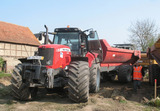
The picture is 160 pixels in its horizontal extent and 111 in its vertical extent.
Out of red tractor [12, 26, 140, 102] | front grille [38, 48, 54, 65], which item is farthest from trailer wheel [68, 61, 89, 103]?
front grille [38, 48, 54, 65]

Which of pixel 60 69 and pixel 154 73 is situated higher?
pixel 60 69

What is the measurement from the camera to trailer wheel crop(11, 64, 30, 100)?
5707 millimetres

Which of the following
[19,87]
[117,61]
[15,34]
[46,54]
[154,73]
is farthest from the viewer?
[15,34]

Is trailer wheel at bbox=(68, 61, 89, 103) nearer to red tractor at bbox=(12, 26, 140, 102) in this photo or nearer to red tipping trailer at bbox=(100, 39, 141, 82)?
red tractor at bbox=(12, 26, 140, 102)

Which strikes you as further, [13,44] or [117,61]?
[13,44]

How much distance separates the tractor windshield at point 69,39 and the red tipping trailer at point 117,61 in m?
2.61

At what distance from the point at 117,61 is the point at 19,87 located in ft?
20.9

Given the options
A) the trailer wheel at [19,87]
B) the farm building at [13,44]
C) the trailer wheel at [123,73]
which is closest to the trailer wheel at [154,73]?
the trailer wheel at [123,73]

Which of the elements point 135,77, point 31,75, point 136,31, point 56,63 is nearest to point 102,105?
point 56,63

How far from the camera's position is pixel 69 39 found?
6898 mm

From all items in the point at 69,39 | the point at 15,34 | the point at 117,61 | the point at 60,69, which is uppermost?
the point at 15,34

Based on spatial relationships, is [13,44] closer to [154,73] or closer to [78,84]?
[154,73]

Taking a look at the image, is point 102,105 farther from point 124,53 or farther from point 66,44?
point 124,53

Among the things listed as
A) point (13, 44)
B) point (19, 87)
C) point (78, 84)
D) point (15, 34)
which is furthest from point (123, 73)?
point (15, 34)
